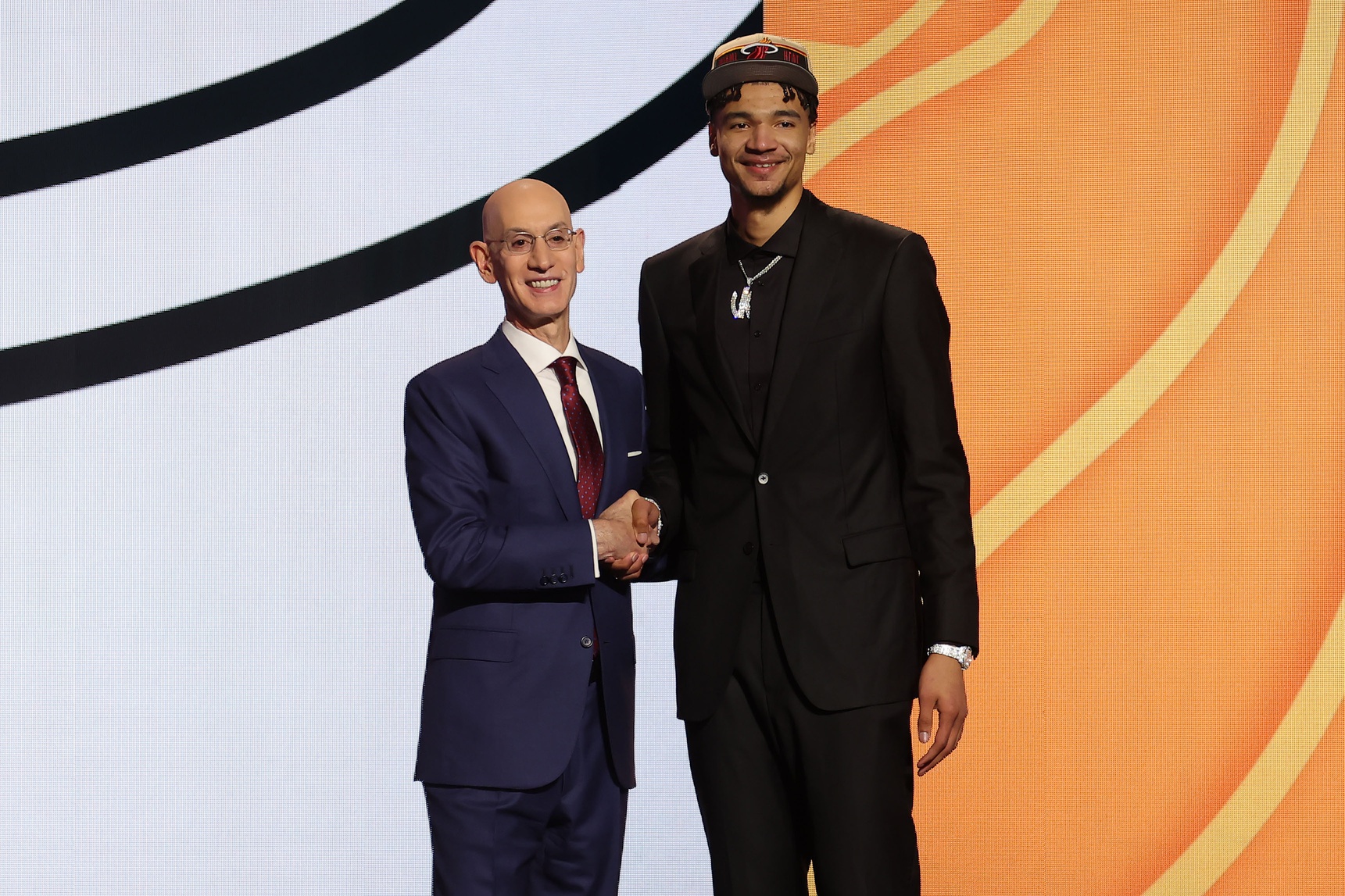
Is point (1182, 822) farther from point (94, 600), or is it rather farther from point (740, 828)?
point (94, 600)

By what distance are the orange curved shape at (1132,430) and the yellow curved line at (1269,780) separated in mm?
32

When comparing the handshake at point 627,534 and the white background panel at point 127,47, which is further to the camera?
the white background panel at point 127,47

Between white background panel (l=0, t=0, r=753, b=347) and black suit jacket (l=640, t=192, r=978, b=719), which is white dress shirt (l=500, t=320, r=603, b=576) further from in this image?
white background panel (l=0, t=0, r=753, b=347)

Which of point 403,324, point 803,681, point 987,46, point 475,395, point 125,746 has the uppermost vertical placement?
point 987,46

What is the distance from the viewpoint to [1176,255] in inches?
136

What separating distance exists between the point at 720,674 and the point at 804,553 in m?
0.22

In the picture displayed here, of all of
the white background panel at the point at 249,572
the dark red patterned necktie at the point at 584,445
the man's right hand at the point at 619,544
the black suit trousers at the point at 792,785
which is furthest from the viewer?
the white background panel at the point at 249,572

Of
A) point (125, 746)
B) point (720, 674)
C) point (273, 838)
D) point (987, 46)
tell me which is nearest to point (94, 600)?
point (125, 746)

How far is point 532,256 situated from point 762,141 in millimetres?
499

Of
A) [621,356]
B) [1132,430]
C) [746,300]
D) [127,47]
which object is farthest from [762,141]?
[127,47]

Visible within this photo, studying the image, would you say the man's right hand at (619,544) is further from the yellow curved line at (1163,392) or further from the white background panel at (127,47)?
the white background panel at (127,47)

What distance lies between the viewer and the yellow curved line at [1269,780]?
338cm

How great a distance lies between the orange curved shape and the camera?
3.37m

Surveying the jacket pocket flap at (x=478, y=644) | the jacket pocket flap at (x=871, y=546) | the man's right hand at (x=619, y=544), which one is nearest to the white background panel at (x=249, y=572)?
the jacket pocket flap at (x=478, y=644)
